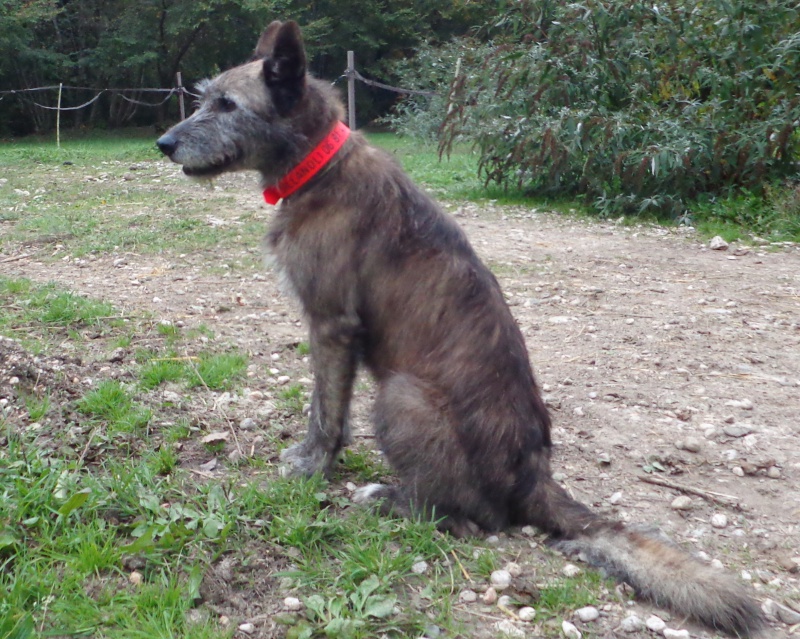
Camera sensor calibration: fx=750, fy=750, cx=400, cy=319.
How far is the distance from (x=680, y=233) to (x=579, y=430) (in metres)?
6.05

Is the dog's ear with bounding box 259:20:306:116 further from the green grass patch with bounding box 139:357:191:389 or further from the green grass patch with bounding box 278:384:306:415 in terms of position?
the green grass patch with bounding box 139:357:191:389

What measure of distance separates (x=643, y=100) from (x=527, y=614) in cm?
983

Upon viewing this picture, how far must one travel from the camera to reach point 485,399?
3260 millimetres

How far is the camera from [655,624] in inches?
Result: 108

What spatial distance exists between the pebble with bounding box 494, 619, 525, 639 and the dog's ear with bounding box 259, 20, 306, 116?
2597 millimetres

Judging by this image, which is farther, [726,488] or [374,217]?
[726,488]

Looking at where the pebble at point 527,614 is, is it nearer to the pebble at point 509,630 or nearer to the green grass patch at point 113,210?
the pebble at point 509,630

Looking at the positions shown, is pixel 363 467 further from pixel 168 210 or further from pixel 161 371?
pixel 168 210

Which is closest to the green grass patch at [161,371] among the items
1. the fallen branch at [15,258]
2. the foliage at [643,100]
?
the fallen branch at [15,258]

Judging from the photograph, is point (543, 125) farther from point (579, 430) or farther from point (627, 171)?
point (579, 430)

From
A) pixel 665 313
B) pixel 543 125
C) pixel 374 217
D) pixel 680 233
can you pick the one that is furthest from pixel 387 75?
pixel 374 217

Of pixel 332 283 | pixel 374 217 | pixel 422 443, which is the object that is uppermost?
pixel 374 217

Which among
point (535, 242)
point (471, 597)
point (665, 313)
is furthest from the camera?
point (535, 242)

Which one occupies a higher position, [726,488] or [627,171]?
[627,171]
